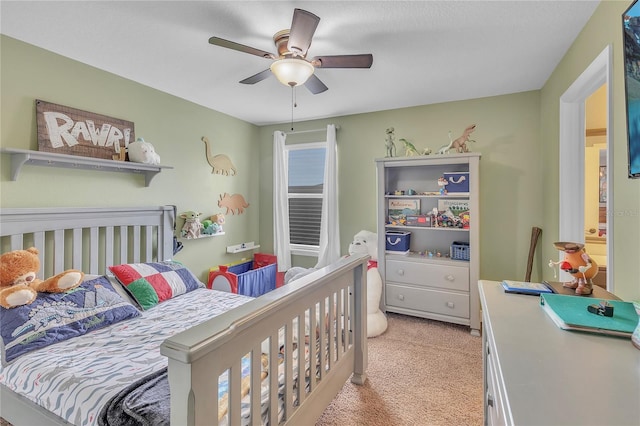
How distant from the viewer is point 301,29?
1546 mm

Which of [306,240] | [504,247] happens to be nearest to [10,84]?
[306,240]

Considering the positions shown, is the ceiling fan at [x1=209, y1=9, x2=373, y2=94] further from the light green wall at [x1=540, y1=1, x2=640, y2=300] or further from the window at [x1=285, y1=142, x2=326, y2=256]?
the window at [x1=285, y1=142, x2=326, y2=256]

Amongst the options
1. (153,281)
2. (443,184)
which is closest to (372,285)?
(443,184)

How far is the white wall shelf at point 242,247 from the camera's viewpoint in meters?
3.82

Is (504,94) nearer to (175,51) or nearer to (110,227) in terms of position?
(175,51)

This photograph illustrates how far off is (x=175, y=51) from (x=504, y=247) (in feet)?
11.3

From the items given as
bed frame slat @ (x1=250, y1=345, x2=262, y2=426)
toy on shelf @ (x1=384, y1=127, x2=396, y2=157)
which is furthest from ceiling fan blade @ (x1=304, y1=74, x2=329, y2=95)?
bed frame slat @ (x1=250, y1=345, x2=262, y2=426)

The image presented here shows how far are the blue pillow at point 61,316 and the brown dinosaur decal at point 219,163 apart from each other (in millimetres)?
1791

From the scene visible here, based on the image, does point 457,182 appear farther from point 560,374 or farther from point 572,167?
point 560,374

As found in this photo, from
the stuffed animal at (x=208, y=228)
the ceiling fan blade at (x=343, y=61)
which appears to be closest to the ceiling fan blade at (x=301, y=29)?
the ceiling fan blade at (x=343, y=61)

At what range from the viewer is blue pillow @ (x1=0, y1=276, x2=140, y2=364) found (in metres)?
1.59

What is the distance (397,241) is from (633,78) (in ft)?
7.62

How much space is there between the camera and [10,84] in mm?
2008

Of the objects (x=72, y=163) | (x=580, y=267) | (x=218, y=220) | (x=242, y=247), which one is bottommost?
(x=242, y=247)
